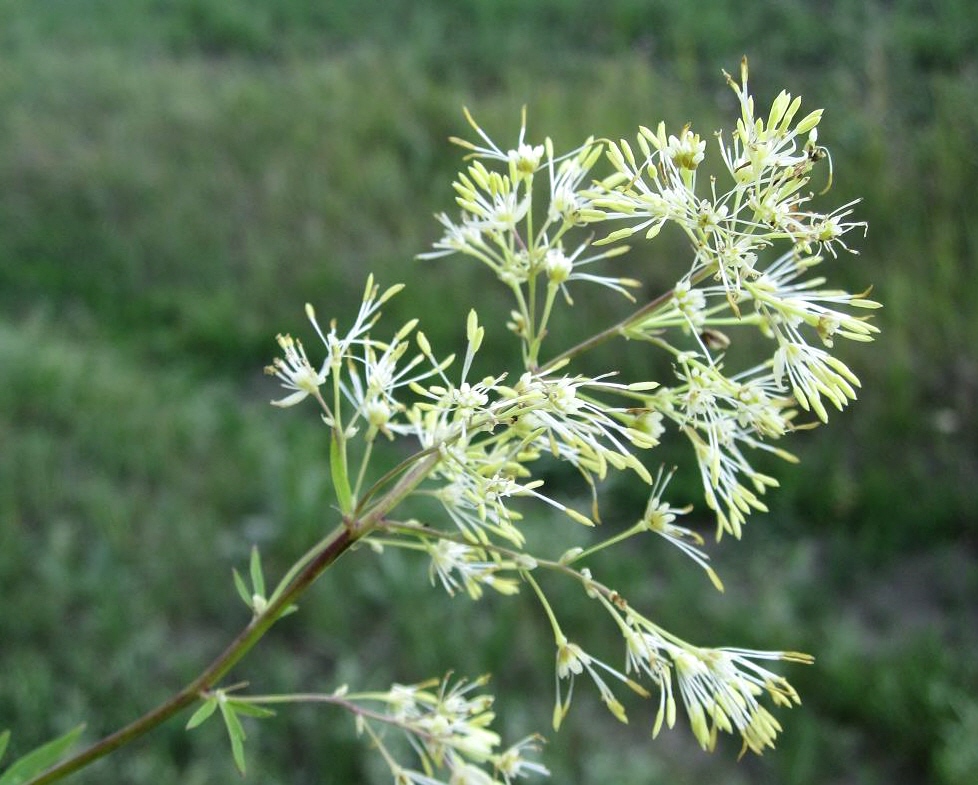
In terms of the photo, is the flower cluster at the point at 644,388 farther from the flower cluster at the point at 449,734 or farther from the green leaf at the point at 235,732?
the green leaf at the point at 235,732

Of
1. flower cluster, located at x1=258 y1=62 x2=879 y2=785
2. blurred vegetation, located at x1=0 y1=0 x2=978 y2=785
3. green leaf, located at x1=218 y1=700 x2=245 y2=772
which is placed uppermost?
flower cluster, located at x1=258 y1=62 x2=879 y2=785

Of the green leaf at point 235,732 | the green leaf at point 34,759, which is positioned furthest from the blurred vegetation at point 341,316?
the green leaf at point 235,732

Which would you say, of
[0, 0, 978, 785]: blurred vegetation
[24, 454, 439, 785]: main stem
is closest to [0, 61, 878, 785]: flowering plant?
[24, 454, 439, 785]: main stem

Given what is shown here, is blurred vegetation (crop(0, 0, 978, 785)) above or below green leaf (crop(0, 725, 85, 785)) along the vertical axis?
below

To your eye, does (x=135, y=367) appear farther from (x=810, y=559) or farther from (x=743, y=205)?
(x=743, y=205)

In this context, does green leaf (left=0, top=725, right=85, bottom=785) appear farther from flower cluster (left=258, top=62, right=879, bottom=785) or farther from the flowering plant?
flower cluster (left=258, top=62, right=879, bottom=785)

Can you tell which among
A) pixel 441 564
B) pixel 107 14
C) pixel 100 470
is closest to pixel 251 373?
pixel 100 470

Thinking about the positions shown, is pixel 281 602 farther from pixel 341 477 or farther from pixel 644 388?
pixel 644 388
